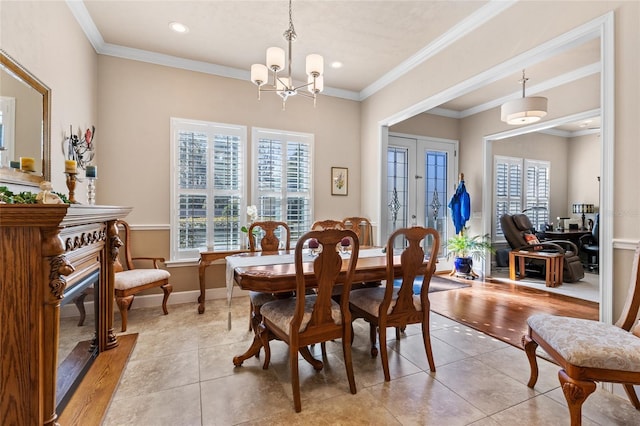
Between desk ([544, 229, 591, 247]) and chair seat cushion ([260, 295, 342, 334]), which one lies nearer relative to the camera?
chair seat cushion ([260, 295, 342, 334])

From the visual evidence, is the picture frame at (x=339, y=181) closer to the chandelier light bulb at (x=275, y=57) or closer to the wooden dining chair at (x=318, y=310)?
the chandelier light bulb at (x=275, y=57)

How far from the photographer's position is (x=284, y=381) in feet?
6.66

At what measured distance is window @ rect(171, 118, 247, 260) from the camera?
3689 mm

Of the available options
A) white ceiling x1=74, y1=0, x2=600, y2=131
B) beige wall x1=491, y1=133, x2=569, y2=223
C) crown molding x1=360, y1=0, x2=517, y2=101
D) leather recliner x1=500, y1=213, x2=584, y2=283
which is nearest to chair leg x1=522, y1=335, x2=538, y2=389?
white ceiling x1=74, y1=0, x2=600, y2=131

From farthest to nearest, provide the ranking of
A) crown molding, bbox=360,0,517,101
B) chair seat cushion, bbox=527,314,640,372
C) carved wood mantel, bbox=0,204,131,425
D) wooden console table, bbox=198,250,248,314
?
wooden console table, bbox=198,250,248,314, crown molding, bbox=360,0,517,101, chair seat cushion, bbox=527,314,640,372, carved wood mantel, bbox=0,204,131,425

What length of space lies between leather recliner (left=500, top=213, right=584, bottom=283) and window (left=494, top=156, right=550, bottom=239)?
0.48m

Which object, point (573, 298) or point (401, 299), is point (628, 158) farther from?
point (573, 298)

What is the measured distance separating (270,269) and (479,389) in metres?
1.62

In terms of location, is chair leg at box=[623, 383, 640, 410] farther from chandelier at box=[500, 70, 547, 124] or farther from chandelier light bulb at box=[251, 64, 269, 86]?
chandelier light bulb at box=[251, 64, 269, 86]

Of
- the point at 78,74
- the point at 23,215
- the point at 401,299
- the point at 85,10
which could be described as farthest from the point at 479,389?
the point at 85,10

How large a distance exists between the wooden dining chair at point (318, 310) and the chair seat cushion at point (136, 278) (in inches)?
67.6

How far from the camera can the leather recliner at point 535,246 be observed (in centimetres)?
472

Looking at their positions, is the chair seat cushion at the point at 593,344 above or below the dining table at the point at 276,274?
below

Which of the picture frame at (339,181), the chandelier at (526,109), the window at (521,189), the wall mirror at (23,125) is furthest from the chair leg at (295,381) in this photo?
the window at (521,189)
